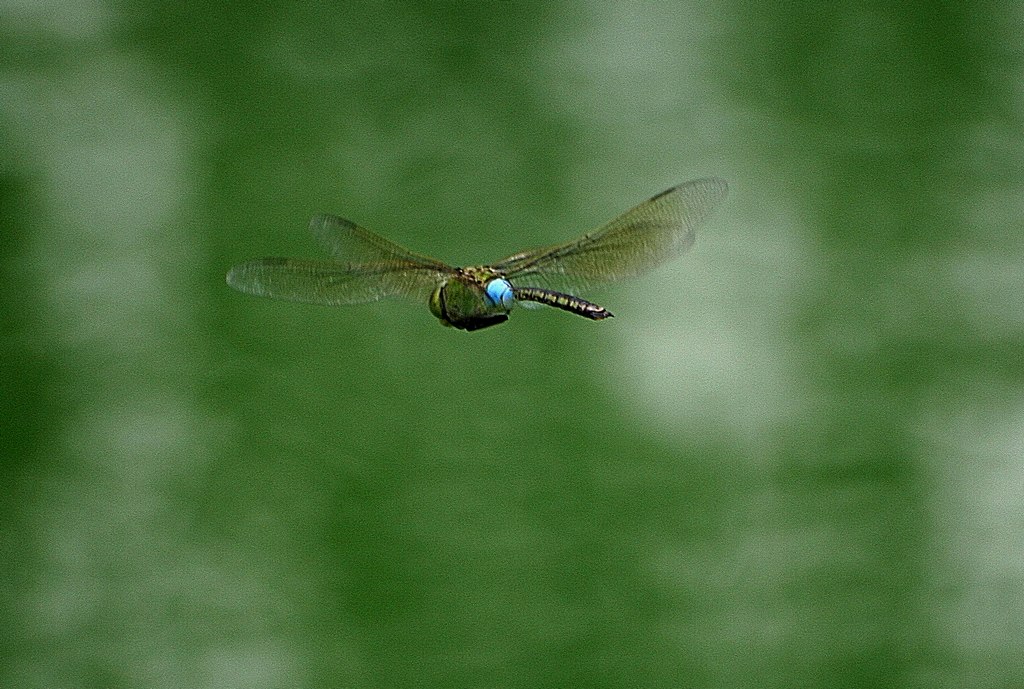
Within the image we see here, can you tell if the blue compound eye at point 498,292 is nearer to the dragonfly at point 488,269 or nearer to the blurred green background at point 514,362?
the dragonfly at point 488,269

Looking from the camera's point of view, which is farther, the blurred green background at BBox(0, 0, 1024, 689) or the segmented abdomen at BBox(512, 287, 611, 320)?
the blurred green background at BBox(0, 0, 1024, 689)

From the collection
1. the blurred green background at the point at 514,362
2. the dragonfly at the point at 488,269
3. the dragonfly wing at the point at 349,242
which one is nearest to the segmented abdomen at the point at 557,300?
the dragonfly at the point at 488,269

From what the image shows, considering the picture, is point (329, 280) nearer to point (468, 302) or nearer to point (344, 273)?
point (344, 273)

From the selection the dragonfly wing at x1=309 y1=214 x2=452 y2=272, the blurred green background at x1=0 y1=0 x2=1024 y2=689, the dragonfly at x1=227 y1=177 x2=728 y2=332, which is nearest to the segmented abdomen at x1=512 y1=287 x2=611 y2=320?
the dragonfly at x1=227 y1=177 x2=728 y2=332

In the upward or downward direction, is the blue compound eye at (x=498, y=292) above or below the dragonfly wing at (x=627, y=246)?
below

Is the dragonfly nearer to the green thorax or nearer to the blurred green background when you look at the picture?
the green thorax
